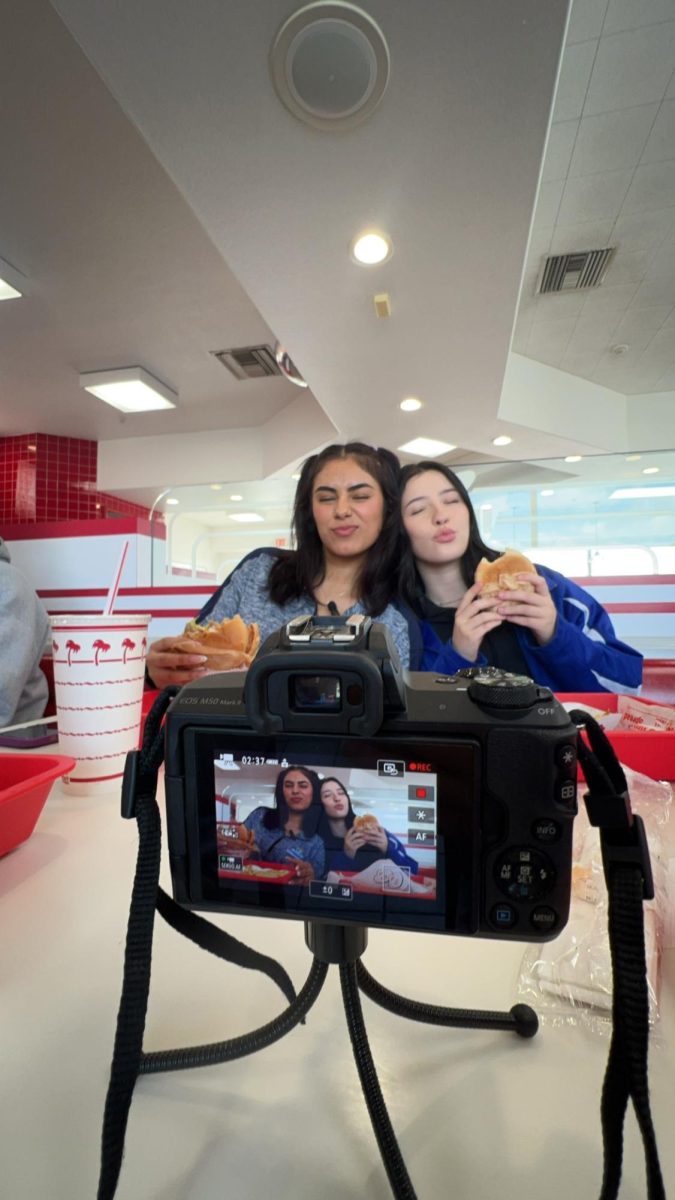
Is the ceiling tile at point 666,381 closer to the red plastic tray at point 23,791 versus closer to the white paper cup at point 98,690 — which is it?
the white paper cup at point 98,690

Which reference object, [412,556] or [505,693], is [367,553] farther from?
[505,693]

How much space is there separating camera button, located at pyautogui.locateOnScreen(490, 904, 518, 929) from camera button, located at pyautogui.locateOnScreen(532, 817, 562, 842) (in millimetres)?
42

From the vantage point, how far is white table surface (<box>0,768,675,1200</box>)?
0.87ft

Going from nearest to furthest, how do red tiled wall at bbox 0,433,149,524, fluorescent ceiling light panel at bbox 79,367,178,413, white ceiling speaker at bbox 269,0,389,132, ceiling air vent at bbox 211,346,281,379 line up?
white ceiling speaker at bbox 269,0,389,132 < ceiling air vent at bbox 211,346,281,379 < fluorescent ceiling light panel at bbox 79,367,178,413 < red tiled wall at bbox 0,433,149,524

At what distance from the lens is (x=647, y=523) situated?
2975 mm

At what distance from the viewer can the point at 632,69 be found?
1.78m

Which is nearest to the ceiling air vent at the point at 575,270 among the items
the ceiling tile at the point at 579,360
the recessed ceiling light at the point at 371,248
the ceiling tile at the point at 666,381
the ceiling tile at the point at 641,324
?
the ceiling tile at the point at 641,324

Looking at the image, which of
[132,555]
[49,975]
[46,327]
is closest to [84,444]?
[46,327]

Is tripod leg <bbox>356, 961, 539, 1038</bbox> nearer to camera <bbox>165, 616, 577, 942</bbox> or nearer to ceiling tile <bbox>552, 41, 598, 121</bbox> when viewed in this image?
camera <bbox>165, 616, 577, 942</bbox>

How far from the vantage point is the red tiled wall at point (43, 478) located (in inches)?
179

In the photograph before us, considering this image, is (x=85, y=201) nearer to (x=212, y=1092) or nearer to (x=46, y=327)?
(x=46, y=327)

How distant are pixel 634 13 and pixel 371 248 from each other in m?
1.00

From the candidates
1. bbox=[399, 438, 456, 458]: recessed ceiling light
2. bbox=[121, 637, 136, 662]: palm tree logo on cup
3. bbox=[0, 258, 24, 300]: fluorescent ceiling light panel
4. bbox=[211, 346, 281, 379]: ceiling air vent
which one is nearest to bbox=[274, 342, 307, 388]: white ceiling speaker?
bbox=[211, 346, 281, 379]: ceiling air vent

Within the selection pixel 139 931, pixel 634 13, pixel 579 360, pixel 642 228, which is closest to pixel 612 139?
pixel 634 13
